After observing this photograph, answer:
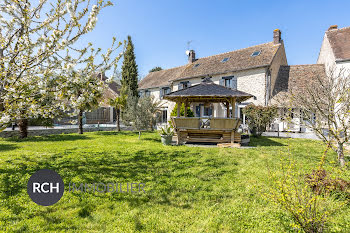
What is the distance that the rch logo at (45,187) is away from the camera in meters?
3.94

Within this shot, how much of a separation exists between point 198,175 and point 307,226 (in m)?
3.03

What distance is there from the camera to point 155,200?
13.2ft

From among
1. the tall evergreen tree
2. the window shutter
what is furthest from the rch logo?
the tall evergreen tree

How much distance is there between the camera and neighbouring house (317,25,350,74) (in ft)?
47.4

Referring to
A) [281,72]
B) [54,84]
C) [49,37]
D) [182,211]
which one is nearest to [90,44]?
[49,37]

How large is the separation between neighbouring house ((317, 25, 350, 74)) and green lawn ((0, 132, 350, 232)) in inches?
516

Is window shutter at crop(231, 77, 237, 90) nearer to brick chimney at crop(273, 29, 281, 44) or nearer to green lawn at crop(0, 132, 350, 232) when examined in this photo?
brick chimney at crop(273, 29, 281, 44)

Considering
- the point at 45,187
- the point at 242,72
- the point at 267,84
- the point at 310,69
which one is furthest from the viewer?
the point at 242,72

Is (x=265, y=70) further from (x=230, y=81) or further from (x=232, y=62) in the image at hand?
(x=232, y=62)

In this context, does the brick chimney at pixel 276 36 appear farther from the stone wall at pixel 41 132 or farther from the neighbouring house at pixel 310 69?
the stone wall at pixel 41 132

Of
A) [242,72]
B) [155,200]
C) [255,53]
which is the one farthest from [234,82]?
[155,200]

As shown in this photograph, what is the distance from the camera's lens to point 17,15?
416 cm

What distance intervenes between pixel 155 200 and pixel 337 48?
20.6 m

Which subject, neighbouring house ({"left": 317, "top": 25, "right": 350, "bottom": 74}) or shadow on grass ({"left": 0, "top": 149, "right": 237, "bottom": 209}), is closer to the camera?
shadow on grass ({"left": 0, "top": 149, "right": 237, "bottom": 209})
